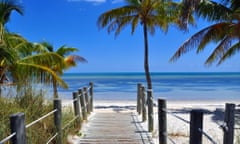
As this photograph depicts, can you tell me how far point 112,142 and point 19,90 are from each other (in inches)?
83.2

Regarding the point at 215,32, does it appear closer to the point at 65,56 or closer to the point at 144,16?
the point at 144,16

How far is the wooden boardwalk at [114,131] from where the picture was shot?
18.0 feet

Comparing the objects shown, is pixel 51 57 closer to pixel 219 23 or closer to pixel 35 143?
pixel 35 143

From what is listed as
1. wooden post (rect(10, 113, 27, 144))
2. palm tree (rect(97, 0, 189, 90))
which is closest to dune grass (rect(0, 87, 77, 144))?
wooden post (rect(10, 113, 27, 144))

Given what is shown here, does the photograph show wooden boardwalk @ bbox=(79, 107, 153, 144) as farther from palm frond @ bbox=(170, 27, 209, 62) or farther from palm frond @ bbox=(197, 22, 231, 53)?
palm frond @ bbox=(197, 22, 231, 53)

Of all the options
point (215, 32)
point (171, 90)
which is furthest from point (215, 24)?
point (171, 90)

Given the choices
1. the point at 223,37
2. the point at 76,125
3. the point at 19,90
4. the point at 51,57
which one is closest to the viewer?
the point at 19,90

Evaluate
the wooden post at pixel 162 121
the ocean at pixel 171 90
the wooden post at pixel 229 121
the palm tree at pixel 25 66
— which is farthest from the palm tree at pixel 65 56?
the wooden post at pixel 229 121

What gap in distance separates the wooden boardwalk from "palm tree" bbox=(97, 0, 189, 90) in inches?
207

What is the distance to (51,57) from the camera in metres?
8.51

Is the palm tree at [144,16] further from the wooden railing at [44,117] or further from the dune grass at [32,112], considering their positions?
the dune grass at [32,112]

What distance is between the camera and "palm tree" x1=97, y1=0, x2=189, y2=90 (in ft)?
39.9

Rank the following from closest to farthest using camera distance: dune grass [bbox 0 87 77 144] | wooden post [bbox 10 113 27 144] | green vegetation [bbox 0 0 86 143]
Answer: wooden post [bbox 10 113 27 144]
dune grass [bbox 0 87 77 144]
green vegetation [bbox 0 0 86 143]

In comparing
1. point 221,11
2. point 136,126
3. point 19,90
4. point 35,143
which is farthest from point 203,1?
point 35,143
